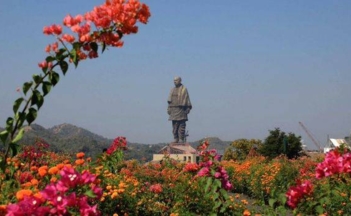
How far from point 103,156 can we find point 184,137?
56625 millimetres

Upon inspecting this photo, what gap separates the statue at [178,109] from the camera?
63.3 m

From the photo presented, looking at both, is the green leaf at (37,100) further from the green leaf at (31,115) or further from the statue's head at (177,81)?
the statue's head at (177,81)

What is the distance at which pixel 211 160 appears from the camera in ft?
19.4

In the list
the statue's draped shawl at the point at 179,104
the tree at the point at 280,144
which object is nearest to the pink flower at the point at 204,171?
the tree at the point at 280,144

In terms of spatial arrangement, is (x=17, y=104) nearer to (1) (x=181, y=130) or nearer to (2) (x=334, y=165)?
(2) (x=334, y=165)

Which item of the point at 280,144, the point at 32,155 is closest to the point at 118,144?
the point at 32,155

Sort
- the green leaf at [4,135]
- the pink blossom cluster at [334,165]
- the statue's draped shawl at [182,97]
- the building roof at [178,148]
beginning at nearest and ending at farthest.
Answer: the green leaf at [4,135]
the pink blossom cluster at [334,165]
the building roof at [178,148]
the statue's draped shawl at [182,97]

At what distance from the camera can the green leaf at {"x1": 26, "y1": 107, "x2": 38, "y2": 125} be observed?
2404mm

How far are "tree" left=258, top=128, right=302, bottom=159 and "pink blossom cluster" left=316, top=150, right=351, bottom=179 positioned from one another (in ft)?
92.3

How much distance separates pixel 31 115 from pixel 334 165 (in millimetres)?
2318

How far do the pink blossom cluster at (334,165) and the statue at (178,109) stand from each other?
191 ft

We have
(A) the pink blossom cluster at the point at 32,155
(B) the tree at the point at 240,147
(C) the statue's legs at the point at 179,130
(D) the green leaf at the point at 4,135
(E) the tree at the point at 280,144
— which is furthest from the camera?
(C) the statue's legs at the point at 179,130

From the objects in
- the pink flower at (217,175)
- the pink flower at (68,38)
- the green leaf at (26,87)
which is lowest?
the green leaf at (26,87)

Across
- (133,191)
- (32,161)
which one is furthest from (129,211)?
(32,161)
